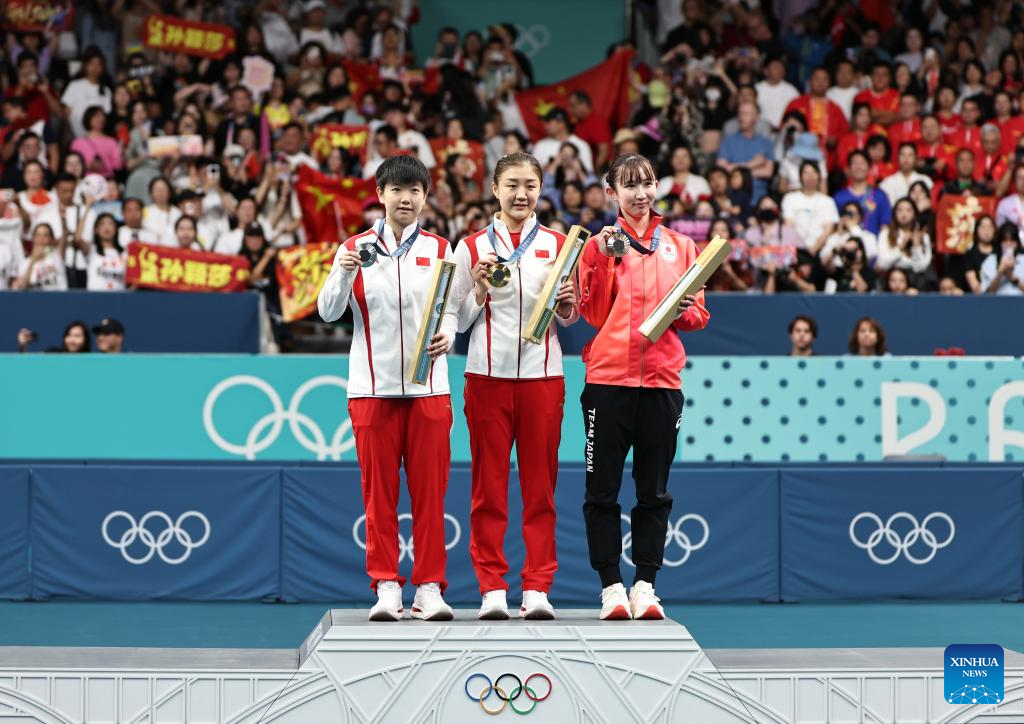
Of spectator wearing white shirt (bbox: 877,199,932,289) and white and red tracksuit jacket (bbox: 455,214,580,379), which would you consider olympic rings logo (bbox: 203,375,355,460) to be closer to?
white and red tracksuit jacket (bbox: 455,214,580,379)

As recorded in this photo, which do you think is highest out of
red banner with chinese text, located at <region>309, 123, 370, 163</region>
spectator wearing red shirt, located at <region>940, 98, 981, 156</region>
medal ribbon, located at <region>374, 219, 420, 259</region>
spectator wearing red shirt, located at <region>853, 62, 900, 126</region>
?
spectator wearing red shirt, located at <region>853, 62, 900, 126</region>

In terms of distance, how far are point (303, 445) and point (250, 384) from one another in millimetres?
711

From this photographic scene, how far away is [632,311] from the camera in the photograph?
6578mm

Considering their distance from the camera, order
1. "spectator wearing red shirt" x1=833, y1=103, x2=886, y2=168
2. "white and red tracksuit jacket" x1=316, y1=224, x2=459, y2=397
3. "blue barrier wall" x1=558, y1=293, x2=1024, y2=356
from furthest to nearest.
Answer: "spectator wearing red shirt" x1=833, y1=103, x2=886, y2=168 < "blue barrier wall" x1=558, y1=293, x2=1024, y2=356 < "white and red tracksuit jacket" x1=316, y1=224, x2=459, y2=397

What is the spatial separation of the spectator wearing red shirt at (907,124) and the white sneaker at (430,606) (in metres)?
11.6

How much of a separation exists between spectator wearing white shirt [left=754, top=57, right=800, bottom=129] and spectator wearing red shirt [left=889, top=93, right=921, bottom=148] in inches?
48.9

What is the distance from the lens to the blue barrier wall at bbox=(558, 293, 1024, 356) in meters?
13.5

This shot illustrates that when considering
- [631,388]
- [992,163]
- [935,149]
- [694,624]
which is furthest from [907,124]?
[631,388]

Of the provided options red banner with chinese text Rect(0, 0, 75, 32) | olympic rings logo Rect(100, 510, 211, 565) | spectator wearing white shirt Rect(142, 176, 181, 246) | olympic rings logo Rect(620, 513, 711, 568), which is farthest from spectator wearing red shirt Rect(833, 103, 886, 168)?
red banner with chinese text Rect(0, 0, 75, 32)

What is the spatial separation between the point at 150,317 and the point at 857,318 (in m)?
6.79

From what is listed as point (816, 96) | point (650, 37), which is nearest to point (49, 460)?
point (816, 96)

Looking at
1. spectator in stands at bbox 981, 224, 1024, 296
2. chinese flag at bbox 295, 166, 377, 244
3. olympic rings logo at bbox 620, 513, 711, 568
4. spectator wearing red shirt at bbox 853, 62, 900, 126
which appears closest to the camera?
olympic rings logo at bbox 620, 513, 711, 568

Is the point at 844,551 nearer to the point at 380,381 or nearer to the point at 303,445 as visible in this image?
the point at 303,445

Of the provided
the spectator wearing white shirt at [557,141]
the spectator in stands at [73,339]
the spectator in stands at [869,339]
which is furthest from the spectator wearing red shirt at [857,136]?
the spectator in stands at [73,339]
